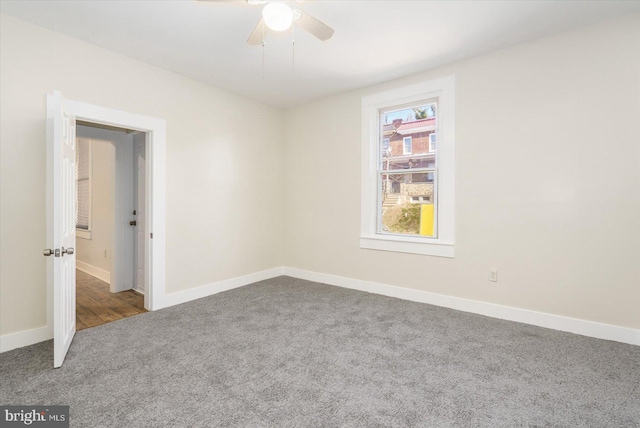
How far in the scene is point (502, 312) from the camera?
3.22 m

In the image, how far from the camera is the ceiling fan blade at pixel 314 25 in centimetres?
209

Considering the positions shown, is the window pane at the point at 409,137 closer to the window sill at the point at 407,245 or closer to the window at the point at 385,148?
the window at the point at 385,148

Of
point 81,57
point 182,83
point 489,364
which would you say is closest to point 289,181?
point 182,83

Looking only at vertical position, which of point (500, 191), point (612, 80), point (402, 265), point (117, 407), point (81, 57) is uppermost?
point (81, 57)

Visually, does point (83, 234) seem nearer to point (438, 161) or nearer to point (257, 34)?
point (257, 34)

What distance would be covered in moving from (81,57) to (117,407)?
2964mm

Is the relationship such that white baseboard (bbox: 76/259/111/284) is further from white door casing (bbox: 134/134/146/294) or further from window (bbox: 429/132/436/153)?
window (bbox: 429/132/436/153)

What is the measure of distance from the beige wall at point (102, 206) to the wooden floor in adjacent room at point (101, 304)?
42 cm

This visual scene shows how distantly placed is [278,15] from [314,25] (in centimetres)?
33

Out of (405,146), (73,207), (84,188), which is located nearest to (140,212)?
(73,207)

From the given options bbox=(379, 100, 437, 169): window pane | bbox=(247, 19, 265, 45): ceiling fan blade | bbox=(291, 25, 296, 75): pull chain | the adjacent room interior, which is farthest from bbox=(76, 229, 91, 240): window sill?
bbox=(379, 100, 437, 169): window pane

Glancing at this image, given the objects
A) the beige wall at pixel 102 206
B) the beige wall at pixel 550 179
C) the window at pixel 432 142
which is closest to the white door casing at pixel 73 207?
the beige wall at pixel 102 206

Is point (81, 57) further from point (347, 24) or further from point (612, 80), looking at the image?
point (612, 80)

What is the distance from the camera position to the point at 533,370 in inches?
88.2
